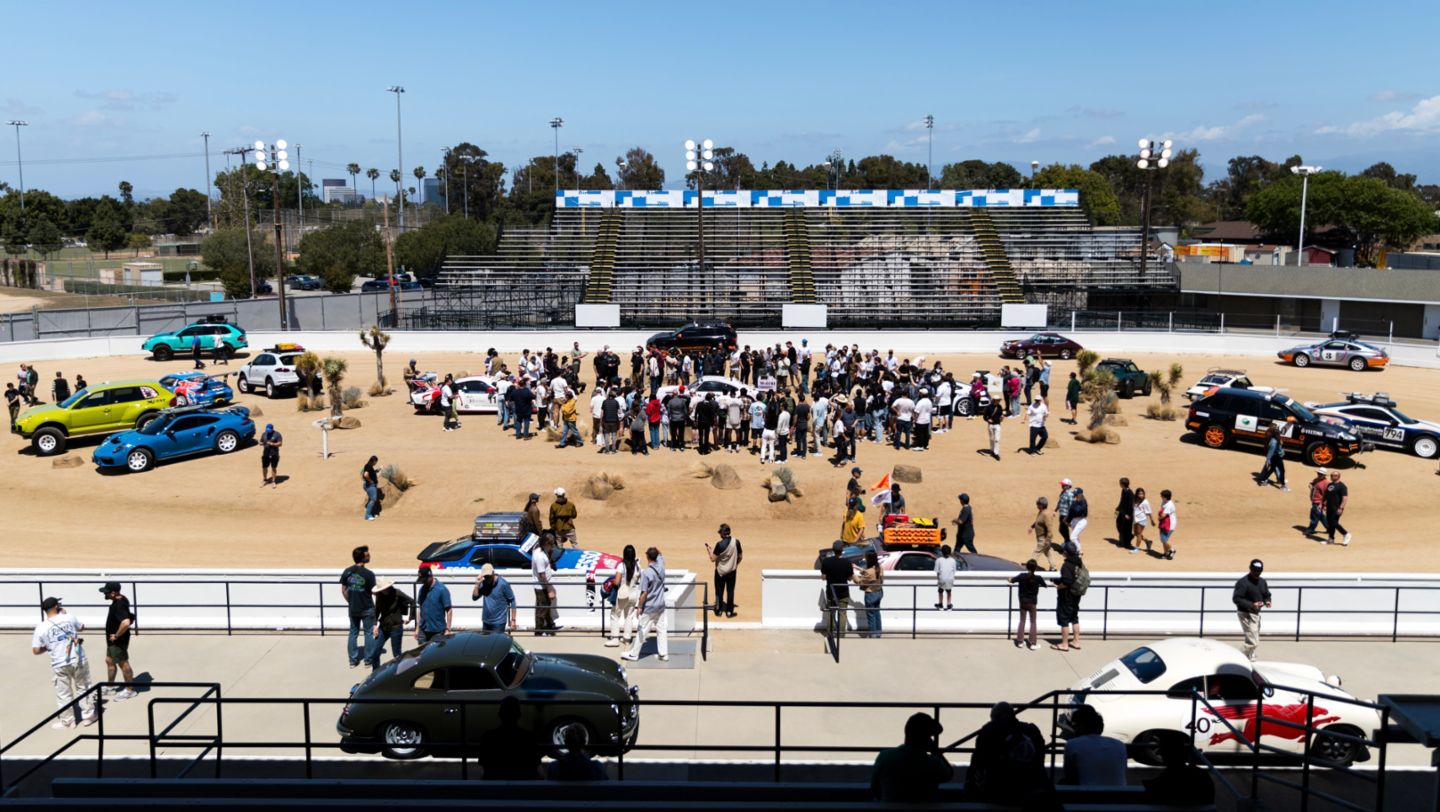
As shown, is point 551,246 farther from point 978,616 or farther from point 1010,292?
point 978,616

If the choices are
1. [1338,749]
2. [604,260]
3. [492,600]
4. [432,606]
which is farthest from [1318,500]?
[604,260]

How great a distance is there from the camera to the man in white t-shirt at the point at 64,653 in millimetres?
Answer: 11719

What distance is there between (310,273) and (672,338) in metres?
57.2

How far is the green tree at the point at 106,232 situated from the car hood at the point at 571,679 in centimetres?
11053

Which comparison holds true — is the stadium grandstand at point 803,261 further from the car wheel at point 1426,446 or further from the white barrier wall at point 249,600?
the white barrier wall at point 249,600

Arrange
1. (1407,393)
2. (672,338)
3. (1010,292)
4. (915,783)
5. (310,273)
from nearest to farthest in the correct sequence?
(915,783)
(1407,393)
(672,338)
(1010,292)
(310,273)

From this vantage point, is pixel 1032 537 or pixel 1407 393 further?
pixel 1407 393

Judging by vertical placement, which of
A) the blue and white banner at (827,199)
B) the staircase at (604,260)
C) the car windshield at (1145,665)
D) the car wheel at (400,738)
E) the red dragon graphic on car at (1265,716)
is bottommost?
the car wheel at (400,738)

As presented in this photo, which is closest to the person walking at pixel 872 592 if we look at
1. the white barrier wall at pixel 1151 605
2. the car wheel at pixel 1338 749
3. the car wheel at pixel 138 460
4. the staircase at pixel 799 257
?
the white barrier wall at pixel 1151 605

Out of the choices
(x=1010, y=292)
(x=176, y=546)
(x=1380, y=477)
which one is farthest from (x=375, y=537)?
(x=1010, y=292)

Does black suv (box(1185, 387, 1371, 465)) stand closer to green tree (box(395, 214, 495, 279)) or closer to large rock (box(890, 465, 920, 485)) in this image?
large rock (box(890, 465, 920, 485))

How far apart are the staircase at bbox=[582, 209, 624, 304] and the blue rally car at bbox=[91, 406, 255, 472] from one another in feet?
100

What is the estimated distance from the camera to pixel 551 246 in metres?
67.3

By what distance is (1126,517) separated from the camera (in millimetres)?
20984
